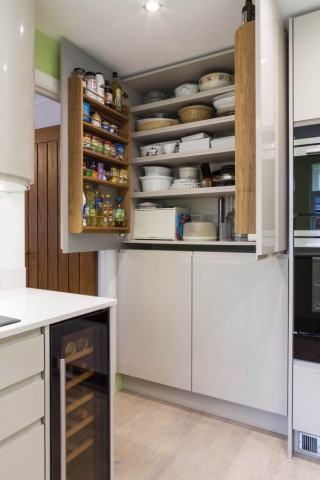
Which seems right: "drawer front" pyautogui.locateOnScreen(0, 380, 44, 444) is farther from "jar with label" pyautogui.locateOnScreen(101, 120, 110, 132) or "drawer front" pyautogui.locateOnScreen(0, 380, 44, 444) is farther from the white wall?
"jar with label" pyautogui.locateOnScreen(101, 120, 110, 132)

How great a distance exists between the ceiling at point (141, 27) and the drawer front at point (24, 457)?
195 centimetres

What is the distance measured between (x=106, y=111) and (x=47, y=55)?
459 millimetres

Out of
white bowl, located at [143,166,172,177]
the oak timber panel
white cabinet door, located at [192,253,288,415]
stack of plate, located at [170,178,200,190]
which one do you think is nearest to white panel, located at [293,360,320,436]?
white cabinet door, located at [192,253,288,415]

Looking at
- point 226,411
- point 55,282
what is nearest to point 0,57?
point 55,282

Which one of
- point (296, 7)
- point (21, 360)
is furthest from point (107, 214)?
point (296, 7)

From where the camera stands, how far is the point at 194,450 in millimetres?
1902

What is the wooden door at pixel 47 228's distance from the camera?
2.98m

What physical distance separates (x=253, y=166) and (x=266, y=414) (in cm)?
154

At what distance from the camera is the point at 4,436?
108cm

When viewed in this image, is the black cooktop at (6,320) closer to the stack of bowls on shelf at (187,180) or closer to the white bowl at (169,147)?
the stack of bowls on shelf at (187,180)

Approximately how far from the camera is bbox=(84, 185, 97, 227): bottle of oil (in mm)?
2102

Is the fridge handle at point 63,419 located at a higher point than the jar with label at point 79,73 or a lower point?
lower

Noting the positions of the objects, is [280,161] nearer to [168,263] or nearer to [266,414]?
[168,263]

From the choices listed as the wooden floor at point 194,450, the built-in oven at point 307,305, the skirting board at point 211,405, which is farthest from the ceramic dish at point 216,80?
the wooden floor at point 194,450
